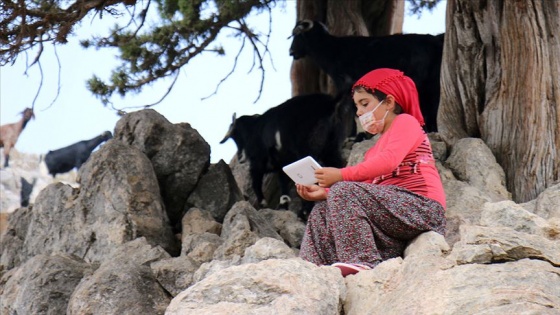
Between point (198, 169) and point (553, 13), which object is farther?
point (198, 169)

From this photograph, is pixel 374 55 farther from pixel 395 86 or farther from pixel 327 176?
pixel 327 176

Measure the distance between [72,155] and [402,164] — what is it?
12730 mm

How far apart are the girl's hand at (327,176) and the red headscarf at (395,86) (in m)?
0.64

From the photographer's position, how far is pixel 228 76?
35.2ft

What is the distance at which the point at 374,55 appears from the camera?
10.1m

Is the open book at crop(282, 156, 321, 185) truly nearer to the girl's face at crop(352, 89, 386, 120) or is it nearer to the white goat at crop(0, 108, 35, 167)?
the girl's face at crop(352, 89, 386, 120)

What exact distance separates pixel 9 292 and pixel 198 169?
2270 millimetres

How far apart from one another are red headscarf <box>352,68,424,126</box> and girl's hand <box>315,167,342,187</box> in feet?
2.09

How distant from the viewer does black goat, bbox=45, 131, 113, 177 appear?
56.4 ft

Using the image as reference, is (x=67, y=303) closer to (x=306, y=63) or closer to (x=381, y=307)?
(x=381, y=307)

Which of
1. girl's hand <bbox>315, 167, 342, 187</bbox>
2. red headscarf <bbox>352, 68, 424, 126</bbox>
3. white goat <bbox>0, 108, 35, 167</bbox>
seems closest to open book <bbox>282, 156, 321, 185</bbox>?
girl's hand <bbox>315, 167, 342, 187</bbox>

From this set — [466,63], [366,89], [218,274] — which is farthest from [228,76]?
[218,274]

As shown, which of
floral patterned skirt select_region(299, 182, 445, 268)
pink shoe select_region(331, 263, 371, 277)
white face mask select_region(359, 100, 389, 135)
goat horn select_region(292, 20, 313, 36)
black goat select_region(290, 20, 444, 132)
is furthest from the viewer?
goat horn select_region(292, 20, 313, 36)

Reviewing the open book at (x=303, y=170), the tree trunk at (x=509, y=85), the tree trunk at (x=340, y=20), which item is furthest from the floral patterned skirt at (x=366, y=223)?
the tree trunk at (x=340, y=20)
